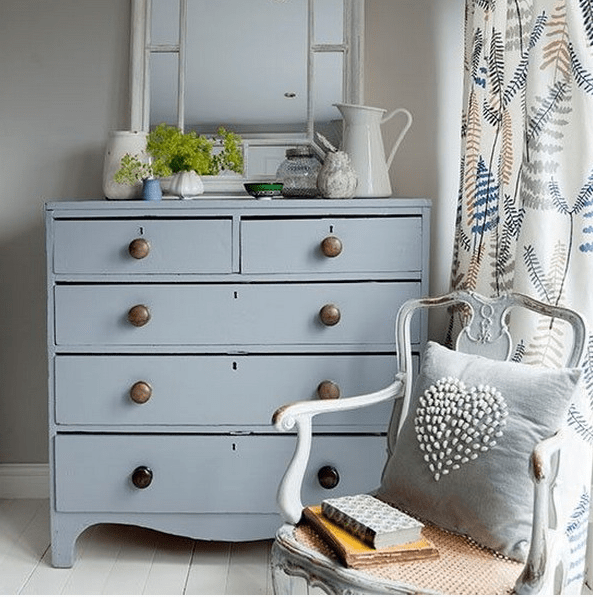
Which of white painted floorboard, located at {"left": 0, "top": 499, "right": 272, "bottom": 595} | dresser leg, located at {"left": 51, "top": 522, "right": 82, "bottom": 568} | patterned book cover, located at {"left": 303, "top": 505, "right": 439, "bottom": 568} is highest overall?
patterned book cover, located at {"left": 303, "top": 505, "right": 439, "bottom": 568}

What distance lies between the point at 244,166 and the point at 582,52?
136 centimetres

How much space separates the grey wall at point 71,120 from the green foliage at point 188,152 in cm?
35

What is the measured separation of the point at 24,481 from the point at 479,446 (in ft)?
6.65

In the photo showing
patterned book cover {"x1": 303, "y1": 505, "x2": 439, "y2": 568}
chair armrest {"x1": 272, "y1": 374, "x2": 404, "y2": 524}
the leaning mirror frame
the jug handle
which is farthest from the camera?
the leaning mirror frame

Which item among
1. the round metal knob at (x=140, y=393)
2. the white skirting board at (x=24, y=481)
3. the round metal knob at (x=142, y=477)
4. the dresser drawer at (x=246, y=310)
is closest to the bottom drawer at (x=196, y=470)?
the round metal knob at (x=142, y=477)

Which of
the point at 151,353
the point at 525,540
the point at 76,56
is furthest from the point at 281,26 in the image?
the point at 525,540

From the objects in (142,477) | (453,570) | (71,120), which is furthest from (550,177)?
(71,120)

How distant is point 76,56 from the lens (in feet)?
10.9

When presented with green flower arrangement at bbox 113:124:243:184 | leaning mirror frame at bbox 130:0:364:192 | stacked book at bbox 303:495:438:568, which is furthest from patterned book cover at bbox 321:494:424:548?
leaning mirror frame at bbox 130:0:364:192

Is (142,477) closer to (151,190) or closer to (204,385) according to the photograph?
(204,385)

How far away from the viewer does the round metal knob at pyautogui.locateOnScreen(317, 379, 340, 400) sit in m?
2.74

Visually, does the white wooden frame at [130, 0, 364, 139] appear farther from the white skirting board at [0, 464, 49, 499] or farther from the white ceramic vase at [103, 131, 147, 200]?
the white skirting board at [0, 464, 49, 499]

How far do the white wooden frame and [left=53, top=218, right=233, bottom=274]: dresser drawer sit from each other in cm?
59

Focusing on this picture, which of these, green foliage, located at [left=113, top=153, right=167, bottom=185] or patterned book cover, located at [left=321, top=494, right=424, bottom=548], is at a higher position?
green foliage, located at [left=113, top=153, right=167, bottom=185]
